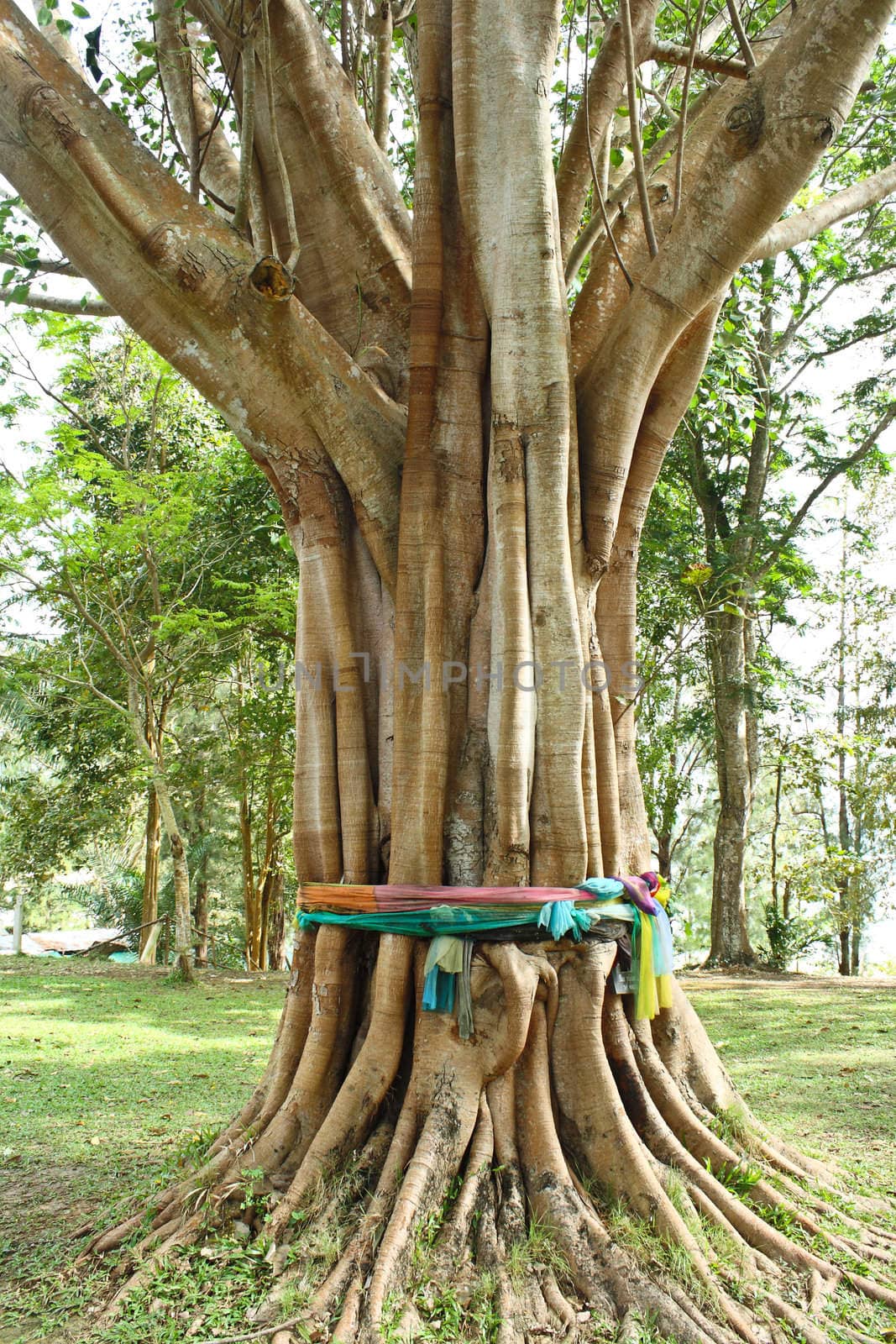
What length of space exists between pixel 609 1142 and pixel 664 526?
10.9m

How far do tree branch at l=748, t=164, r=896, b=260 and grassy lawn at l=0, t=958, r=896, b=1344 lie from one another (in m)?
4.10

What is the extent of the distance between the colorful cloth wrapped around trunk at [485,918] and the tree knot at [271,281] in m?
2.18

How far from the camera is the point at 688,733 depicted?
15086 millimetres

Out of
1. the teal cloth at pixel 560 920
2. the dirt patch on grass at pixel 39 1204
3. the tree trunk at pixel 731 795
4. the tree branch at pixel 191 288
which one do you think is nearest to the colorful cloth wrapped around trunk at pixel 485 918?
the teal cloth at pixel 560 920

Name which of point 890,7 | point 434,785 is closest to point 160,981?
point 434,785

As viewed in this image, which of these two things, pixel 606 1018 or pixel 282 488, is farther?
pixel 282 488

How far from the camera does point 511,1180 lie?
311 cm

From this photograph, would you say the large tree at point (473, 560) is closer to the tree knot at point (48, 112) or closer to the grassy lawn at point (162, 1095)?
the tree knot at point (48, 112)

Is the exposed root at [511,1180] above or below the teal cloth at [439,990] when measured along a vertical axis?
below

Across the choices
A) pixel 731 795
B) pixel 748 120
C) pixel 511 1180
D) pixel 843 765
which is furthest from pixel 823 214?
pixel 843 765

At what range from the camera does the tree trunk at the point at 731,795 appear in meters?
13.6

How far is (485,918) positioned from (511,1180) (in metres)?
0.80

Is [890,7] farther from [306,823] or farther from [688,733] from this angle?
[688,733]

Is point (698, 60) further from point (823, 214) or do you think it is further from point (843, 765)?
point (843, 765)
